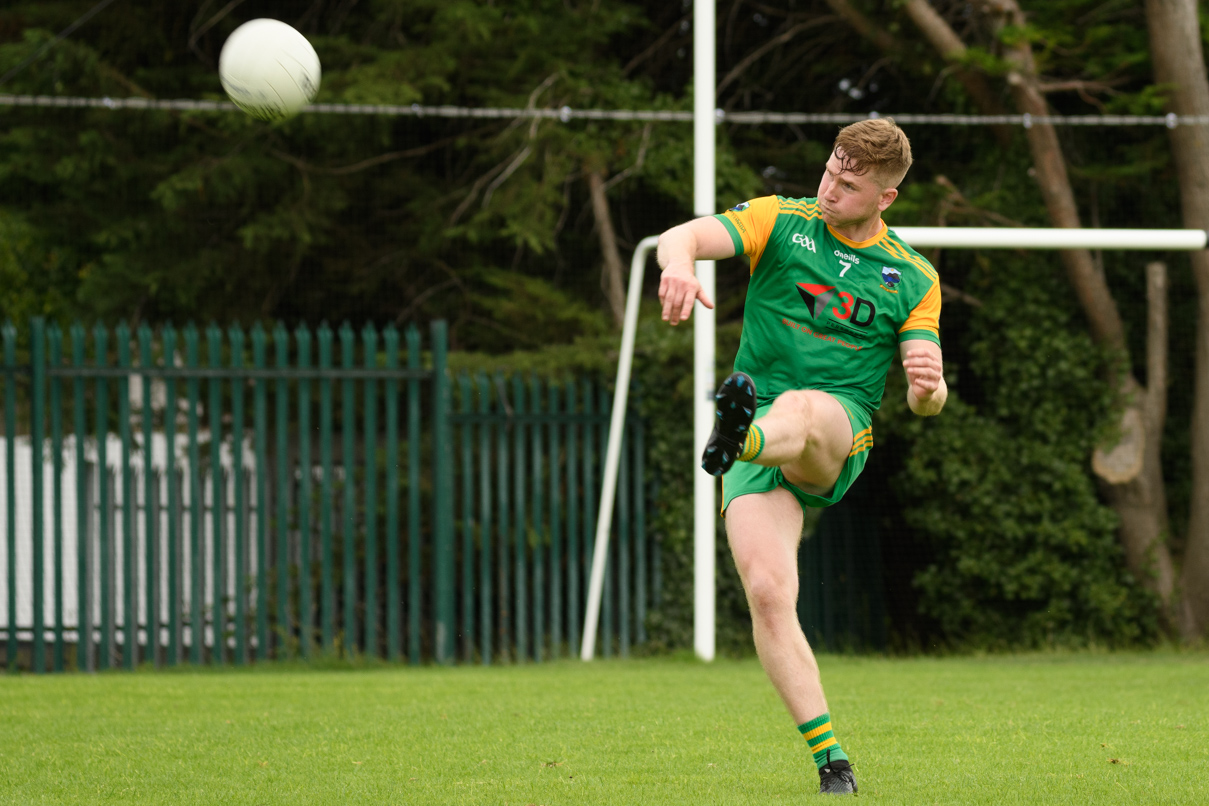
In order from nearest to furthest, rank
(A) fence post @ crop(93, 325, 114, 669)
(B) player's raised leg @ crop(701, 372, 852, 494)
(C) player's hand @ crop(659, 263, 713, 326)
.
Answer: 1. (C) player's hand @ crop(659, 263, 713, 326)
2. (B) player's raised leg @ crop(701, 372, 852, 494)
3. (A) fence post @ crop(93, 325, 114, 669)

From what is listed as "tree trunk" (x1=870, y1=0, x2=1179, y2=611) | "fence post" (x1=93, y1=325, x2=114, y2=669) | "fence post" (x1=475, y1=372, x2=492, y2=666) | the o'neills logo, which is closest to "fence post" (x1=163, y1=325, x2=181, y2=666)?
"fence post" (x1=93, y1=325, x2=114, y2=669)

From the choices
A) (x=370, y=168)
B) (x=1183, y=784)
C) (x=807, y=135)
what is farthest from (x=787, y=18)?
(x=1183, y=784)

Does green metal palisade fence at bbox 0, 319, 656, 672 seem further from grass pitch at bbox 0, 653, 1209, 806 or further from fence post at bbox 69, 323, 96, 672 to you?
grass pitch at bbox 0, 653, 1209, 806

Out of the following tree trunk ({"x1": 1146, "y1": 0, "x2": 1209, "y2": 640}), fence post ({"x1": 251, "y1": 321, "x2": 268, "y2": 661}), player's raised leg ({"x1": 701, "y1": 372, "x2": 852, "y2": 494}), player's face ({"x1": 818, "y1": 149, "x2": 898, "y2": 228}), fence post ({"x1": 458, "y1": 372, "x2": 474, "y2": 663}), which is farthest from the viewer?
tree trunk ({"x1": 1146, "y1": 0, "x2": 1209, "y2": 640})

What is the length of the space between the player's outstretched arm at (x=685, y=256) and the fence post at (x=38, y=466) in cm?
533

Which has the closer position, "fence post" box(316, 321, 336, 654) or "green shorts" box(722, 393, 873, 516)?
"green shorts" box(722, 393, 873, 516)

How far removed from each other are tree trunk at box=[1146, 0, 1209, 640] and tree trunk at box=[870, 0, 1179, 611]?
0.68 feet

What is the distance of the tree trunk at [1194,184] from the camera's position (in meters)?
9.38

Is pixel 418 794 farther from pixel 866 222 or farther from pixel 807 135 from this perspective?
pixel 807 135

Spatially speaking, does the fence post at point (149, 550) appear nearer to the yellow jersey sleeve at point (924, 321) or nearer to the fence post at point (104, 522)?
the fence post at point (104, 522)

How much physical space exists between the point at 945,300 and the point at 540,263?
3.95m

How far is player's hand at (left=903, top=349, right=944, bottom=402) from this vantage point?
10.5ft

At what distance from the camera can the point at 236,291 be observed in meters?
11.6

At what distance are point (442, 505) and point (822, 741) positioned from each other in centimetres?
491
